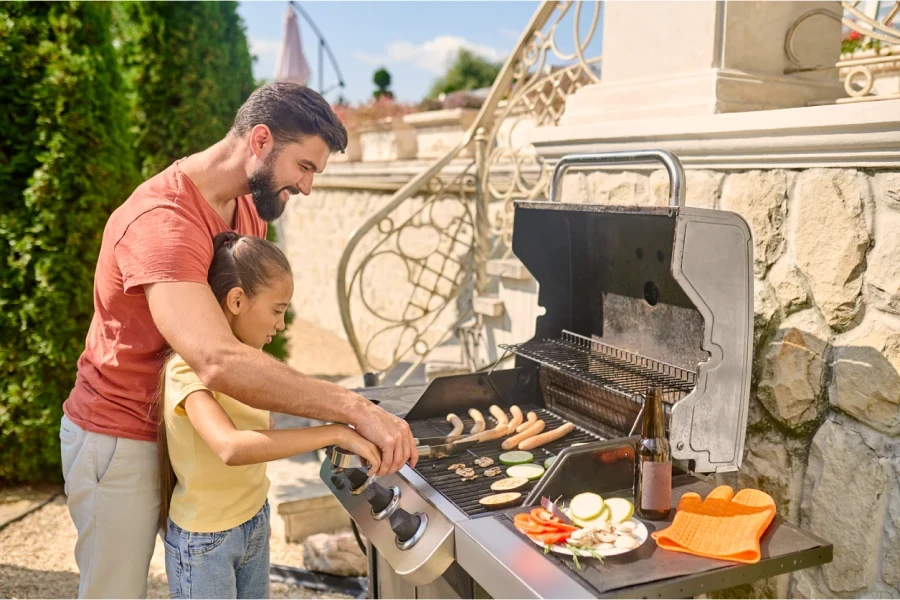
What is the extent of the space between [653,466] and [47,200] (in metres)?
4.30

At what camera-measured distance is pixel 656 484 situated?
73.0 inches

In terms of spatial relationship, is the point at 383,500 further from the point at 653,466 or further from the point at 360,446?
the point at 653,466

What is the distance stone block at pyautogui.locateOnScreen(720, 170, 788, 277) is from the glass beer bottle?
86cm

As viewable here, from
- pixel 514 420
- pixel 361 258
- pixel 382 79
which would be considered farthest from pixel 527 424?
pixel 382 79

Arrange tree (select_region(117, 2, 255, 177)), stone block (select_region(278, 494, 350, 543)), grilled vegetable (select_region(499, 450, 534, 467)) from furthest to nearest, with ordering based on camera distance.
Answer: tree (select_region(117, 2, 255, 177)), stone block (select_region(278, 494, 350, 543)), grilled vegetable (select_region(499, 450, 534, 467))

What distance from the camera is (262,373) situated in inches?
71.9

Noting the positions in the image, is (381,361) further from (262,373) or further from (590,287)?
(262,373)

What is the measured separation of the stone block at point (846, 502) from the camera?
2.17m

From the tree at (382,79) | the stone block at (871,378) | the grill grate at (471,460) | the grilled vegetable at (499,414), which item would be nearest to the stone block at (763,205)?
the stone block at (871,378)

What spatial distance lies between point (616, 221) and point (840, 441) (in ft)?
3.17

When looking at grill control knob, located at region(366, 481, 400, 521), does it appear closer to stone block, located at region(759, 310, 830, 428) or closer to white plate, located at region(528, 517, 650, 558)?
white plate, located at region(528, 517, 650, 558)

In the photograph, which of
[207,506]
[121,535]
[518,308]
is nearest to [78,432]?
[121,535]

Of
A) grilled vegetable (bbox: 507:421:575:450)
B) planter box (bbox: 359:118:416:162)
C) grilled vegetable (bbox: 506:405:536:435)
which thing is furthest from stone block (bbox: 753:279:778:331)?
planter box (bbox: 359:118:416:162)

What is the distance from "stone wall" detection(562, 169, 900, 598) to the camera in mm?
2141
